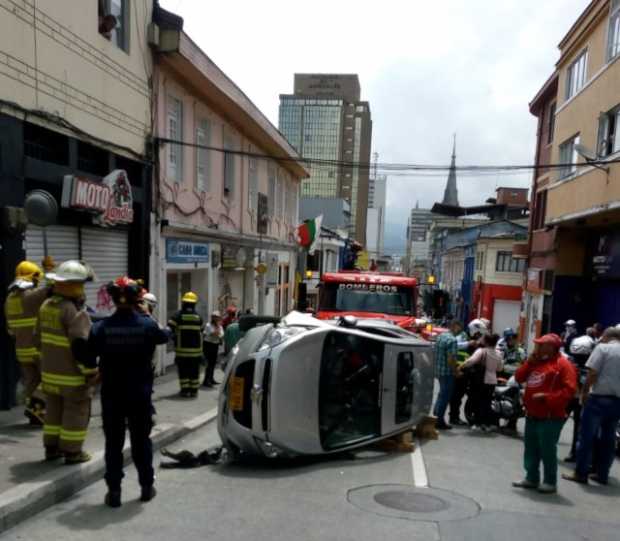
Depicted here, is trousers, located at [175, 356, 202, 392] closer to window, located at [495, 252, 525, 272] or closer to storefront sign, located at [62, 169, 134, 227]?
storefront sign, located at [62, 169, 134, 227]

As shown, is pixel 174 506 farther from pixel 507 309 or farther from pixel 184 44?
pixel 507 309

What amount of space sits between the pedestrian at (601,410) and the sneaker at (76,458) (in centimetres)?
497

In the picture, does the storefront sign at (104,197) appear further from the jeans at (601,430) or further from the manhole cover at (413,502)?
the jeans at (601,430)

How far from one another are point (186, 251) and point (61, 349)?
340 inches

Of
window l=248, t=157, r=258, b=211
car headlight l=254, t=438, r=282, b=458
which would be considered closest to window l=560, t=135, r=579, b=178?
window l=248, t=157, r=258, b=211

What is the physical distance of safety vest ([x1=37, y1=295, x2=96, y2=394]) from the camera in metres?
4.82

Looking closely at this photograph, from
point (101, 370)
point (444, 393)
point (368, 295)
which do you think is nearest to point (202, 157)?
point (368, 295)

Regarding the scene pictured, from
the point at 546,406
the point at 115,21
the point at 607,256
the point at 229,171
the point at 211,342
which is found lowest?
the point at 211,342

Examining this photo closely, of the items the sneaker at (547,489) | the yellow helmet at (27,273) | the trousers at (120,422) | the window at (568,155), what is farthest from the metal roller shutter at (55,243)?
the window at (568,155)

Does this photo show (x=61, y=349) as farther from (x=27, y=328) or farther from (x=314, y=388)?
(x=314, y=388)

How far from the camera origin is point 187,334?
9500mm

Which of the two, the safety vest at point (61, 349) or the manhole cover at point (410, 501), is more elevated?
the safety vest at point (61, 349)

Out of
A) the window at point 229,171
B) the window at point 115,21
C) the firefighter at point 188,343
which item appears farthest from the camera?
the window at point 229,171

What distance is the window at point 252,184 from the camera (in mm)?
19031
